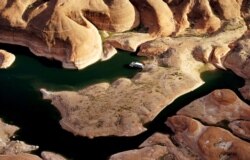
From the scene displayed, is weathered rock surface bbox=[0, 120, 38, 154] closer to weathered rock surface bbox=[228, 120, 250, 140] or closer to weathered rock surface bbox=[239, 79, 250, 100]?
weathered rock surface bbox=[228, 120, 250, 140]

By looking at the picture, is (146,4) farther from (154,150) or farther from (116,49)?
(154,150)

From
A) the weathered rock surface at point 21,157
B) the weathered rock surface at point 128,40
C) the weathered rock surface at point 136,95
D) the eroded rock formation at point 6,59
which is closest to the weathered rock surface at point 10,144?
the weathered rock surface at point 21,157

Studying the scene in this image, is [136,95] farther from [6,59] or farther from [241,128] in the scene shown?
[6,59]

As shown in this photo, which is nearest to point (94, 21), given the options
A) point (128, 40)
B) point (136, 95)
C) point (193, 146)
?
point (128, 40)

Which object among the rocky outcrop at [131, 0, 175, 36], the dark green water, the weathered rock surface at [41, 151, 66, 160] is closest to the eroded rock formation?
the dark green water

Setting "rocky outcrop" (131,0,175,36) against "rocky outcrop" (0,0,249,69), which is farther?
"rocky outcrop" (131,0,175,36)
